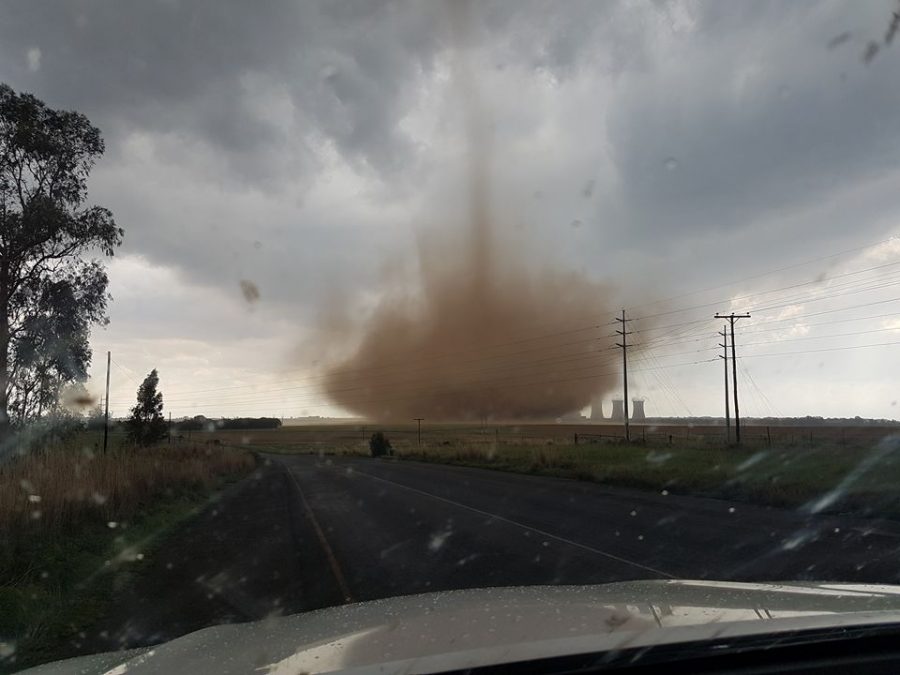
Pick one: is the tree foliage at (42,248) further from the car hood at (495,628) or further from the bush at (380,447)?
the bush at (380,447)

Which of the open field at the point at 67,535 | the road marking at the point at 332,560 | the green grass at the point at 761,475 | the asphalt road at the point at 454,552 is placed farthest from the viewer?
the green grass at the point at 761,475

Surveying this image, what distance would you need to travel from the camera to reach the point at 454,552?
9953 mm

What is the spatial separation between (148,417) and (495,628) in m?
43.6

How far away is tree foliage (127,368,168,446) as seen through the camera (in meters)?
40.7

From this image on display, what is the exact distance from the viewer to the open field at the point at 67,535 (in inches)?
262

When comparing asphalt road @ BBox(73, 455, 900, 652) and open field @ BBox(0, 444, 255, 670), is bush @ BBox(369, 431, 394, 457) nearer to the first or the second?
open field @ BBox(0, 444, 255, 670)

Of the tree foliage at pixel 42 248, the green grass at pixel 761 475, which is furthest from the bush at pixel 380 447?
the tree foliage at pixel 42 248

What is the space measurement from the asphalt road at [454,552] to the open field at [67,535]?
0.41m

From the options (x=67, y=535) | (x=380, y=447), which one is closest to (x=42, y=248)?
(x=67, y=535)

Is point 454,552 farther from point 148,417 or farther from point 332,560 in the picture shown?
point 148,417

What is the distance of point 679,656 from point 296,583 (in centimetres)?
624

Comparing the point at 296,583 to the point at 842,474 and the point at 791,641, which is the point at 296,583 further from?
the point at 842,474

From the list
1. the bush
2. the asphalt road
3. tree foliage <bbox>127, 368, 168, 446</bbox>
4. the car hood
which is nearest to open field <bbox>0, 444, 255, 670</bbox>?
the asphalt road

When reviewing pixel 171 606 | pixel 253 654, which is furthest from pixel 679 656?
pixel 171 606
